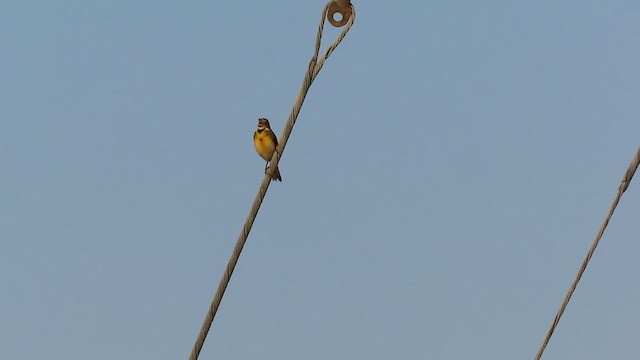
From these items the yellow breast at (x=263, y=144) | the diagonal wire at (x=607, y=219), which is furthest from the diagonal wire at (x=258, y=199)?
the yellow breast at (x=263, y=144)

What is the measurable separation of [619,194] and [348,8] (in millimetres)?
2711

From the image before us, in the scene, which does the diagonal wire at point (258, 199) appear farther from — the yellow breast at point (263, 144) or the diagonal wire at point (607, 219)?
the yellow breast at point (263, 144)

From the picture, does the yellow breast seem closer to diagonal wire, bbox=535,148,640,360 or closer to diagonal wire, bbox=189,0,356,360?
diagonal wire, bbox=535,148,640,360

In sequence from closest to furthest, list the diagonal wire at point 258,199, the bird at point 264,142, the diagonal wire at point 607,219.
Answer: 1. the diagonal wire at point 258,199
2. the diagonal wire at point 607,219
3. the bird at point 264,142

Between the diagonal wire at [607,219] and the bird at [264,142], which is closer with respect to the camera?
the diagonal wire at [607,219]

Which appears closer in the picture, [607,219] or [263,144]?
[607,219]

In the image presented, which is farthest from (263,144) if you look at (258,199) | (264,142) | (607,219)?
(258,199)

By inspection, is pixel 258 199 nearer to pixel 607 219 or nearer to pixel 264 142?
pixel 607 219

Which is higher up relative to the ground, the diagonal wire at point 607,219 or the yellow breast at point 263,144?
the diagonal wire at point 607,219

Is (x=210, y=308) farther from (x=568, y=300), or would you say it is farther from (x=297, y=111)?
(x=568, y=300)

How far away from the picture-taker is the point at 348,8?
7.24 metres

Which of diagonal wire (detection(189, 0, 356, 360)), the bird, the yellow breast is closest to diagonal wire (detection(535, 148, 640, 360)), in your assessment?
diagonal wire (detection(189, 0, 356, 360))

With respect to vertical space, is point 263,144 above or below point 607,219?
below

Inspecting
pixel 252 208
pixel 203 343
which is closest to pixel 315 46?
pixel 252 208
